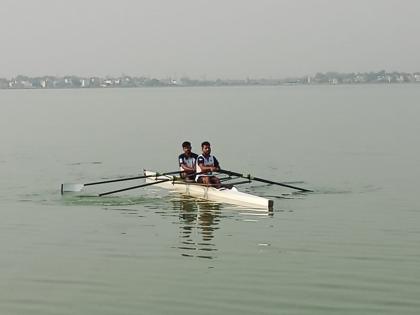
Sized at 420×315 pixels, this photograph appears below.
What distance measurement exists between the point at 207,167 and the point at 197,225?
11.2 feet

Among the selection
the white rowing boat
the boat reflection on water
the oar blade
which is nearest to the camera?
the boat reflection on water

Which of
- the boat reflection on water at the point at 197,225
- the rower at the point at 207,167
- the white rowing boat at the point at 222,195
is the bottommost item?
the boat reflection on water at the point at 197,225

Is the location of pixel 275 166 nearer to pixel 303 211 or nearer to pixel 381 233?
pixel 303 211

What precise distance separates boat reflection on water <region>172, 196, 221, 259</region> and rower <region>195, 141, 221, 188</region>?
63 cm

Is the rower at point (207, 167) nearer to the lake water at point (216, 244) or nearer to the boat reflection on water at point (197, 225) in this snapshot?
the boat reflection on water at point (197, 225)

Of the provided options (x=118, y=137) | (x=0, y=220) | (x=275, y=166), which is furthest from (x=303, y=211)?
(x=118, y=137)

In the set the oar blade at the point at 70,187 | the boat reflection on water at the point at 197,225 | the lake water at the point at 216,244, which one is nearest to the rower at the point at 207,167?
the boat reflection on water at the point at 197,225

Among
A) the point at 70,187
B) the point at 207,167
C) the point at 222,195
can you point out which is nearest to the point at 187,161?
the point at 207,167

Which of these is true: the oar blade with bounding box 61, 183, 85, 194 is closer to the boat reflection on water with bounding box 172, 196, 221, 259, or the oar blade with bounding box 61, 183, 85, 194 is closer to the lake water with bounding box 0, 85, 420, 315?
the lake water with bounding box 0, 85, 420, 315

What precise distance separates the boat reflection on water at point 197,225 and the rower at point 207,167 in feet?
2.07

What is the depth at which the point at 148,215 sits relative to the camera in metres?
19.5

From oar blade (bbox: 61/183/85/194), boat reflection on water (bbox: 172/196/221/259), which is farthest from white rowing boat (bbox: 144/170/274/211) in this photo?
oar blade (bbox: 61/183/85/194)

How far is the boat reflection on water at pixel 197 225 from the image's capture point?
1510 cm

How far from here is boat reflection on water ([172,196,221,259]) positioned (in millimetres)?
15102
